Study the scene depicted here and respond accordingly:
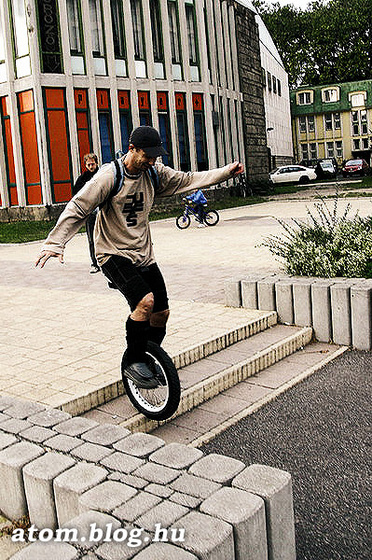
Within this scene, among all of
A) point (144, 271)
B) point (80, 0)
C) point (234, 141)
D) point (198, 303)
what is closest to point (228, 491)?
point (144, 271)

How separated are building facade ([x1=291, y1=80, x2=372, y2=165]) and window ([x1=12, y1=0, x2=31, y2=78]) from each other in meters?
52.8

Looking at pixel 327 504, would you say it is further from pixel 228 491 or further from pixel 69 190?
pixel 69 190

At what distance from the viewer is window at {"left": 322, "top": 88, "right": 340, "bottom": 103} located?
74062 millimetres

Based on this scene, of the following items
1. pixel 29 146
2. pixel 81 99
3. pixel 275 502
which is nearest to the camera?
pixel 275 502

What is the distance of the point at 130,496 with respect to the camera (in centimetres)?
290

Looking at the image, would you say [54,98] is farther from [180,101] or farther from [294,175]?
[294,175]

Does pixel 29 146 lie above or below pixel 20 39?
below

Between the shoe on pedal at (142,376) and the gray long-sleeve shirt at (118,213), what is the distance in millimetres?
695

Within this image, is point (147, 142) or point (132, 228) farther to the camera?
point (132, 228)

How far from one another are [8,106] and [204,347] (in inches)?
804

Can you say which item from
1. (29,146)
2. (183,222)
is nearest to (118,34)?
(29,146)

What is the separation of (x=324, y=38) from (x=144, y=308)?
7594 cm

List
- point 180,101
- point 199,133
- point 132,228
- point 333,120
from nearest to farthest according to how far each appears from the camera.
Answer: point 132,228 < point 180,101 < point 199,133 < point 333,120

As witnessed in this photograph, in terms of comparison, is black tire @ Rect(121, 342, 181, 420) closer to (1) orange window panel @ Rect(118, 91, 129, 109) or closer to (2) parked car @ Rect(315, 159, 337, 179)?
(1) orange window panel @ Rect(118, 91, 129, 109)
